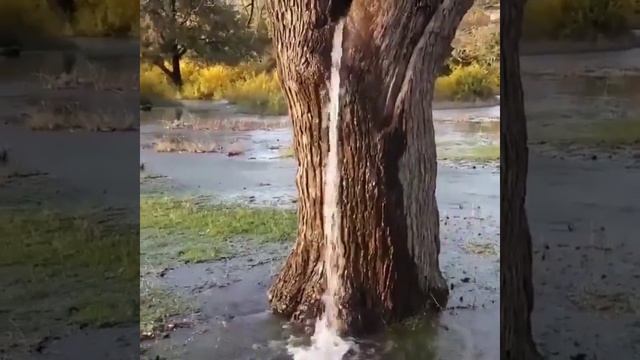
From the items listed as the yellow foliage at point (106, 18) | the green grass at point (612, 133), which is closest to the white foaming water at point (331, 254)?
the yellow foliage at point (106, 18)

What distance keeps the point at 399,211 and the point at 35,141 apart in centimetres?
125

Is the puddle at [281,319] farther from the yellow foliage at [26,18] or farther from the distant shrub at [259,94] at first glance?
the yellow foliage at [26,18]

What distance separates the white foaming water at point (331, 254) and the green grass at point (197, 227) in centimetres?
14

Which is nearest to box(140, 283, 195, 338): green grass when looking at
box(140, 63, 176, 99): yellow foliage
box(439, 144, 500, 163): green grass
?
box(140, 63, 176, 99): yellow foliage

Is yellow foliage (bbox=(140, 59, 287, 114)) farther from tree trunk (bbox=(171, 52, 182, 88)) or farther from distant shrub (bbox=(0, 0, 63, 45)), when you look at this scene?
distant shrub (bbox=(0, 0, 63, 45))

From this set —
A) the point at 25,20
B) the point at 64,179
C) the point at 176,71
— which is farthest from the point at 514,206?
the point at 25,20

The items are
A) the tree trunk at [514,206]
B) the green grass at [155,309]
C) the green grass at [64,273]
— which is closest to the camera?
the green grass at [64,273]

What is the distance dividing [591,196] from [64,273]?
5.95 ft

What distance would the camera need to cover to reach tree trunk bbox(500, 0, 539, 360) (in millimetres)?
2850

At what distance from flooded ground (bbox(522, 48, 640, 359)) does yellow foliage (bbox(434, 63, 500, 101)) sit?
0.15 meters

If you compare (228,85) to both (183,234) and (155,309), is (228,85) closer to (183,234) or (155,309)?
(183,234)

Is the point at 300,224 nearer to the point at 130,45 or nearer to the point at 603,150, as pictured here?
the point at 130,45

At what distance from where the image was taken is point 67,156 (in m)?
2.69

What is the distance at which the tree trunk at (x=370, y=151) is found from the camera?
2768 mm
